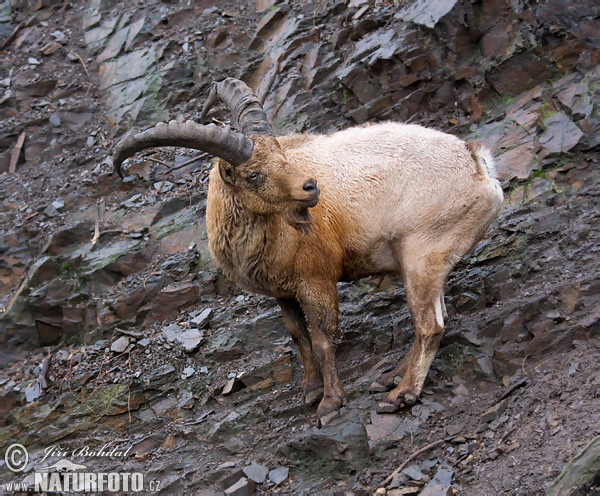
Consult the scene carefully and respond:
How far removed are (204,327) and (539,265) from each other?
5301 mm

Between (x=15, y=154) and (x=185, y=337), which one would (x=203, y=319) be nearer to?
(x=185, y=337)

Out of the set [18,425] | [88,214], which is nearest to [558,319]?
[18,425]

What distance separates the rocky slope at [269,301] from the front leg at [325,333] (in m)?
0.21

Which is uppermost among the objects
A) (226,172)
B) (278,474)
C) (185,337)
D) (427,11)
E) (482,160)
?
(427,11)

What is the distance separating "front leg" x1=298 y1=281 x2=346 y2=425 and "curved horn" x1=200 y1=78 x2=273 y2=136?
6.69 feet

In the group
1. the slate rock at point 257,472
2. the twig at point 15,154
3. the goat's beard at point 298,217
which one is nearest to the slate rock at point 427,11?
the goat's beard at point 298,217

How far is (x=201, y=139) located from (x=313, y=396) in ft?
12.1

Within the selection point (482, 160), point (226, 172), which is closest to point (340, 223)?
point (226, 172)

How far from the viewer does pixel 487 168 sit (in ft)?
27.2

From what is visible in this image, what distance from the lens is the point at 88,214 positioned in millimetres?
12406

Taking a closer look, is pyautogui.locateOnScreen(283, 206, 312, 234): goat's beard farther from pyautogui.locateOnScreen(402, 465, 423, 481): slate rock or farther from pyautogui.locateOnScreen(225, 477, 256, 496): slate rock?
pyautogui.locateOnScreen(225, 477, 256, 496): slate rock

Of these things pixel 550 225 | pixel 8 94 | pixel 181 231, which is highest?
pixel 8 94

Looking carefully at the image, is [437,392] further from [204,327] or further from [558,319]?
[204,327]

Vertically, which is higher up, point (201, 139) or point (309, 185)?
point (201, 139)
